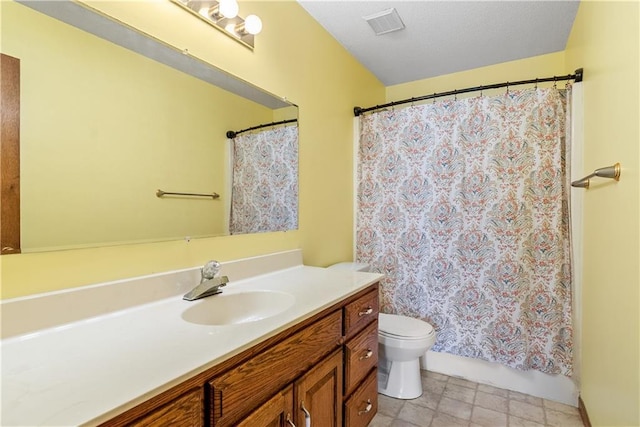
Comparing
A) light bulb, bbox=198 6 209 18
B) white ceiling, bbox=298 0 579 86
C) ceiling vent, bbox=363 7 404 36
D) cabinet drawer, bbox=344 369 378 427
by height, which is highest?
white ceiling, bbox=298 0 579 86

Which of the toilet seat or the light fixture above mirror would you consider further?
the toilet seat

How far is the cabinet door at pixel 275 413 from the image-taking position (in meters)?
0.84

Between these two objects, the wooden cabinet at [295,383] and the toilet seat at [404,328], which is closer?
the wooden cabinet at [295,383]

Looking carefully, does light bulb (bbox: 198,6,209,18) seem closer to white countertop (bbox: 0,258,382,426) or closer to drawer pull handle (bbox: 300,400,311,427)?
white countertop (bbox: 0,258,382,426)

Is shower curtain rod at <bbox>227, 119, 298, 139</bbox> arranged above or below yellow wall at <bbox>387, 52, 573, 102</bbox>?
below

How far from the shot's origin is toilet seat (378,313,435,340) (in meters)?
1.90

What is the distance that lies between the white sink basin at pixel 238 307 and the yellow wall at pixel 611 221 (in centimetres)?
117

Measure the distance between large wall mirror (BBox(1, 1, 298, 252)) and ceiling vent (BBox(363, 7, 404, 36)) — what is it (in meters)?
1.00

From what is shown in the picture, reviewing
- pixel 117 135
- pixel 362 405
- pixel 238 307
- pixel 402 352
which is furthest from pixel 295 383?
pixel 402 352

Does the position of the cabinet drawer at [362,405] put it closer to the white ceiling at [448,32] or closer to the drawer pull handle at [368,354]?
the drawer pull handle at [368,354]

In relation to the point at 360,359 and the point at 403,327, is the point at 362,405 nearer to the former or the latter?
the point at 360,359

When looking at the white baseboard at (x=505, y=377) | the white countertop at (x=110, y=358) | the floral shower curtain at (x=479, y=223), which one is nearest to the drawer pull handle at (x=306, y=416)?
the white countertop at (x=110, y=358)

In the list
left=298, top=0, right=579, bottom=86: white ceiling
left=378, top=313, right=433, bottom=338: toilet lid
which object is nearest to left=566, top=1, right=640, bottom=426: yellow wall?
left=298, top=0, right=579, bottom=86: white ceiling

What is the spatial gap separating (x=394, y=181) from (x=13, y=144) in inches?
80.6
